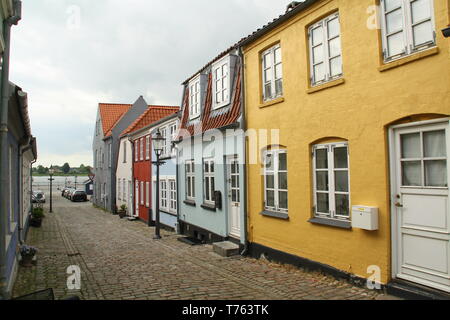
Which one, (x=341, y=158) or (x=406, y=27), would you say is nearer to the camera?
(x=406, y=27)

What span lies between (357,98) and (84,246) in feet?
33.3

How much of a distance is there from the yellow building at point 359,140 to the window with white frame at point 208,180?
10.4 feet

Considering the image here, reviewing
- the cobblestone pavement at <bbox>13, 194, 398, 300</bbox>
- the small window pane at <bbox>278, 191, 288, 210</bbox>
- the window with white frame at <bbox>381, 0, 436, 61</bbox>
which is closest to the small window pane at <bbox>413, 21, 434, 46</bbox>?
the window with white frame at <bbox>381, 0, 436, 61</bbox>

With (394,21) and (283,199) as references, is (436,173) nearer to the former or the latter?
(394,21)

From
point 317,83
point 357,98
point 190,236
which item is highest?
point 317,83

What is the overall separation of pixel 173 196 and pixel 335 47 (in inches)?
434

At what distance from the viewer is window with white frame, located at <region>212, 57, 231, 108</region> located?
1106 centimetres

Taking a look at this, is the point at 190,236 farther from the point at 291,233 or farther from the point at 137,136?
the point at 137,136

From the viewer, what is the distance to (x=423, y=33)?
5.40m

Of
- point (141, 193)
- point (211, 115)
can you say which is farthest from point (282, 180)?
→ point (141, 193)

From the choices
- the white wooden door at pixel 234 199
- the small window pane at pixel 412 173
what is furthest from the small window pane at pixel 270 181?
the small window pane at pixel 412 173

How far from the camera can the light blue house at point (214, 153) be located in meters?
10.5

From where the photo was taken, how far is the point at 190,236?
14.3 meters
